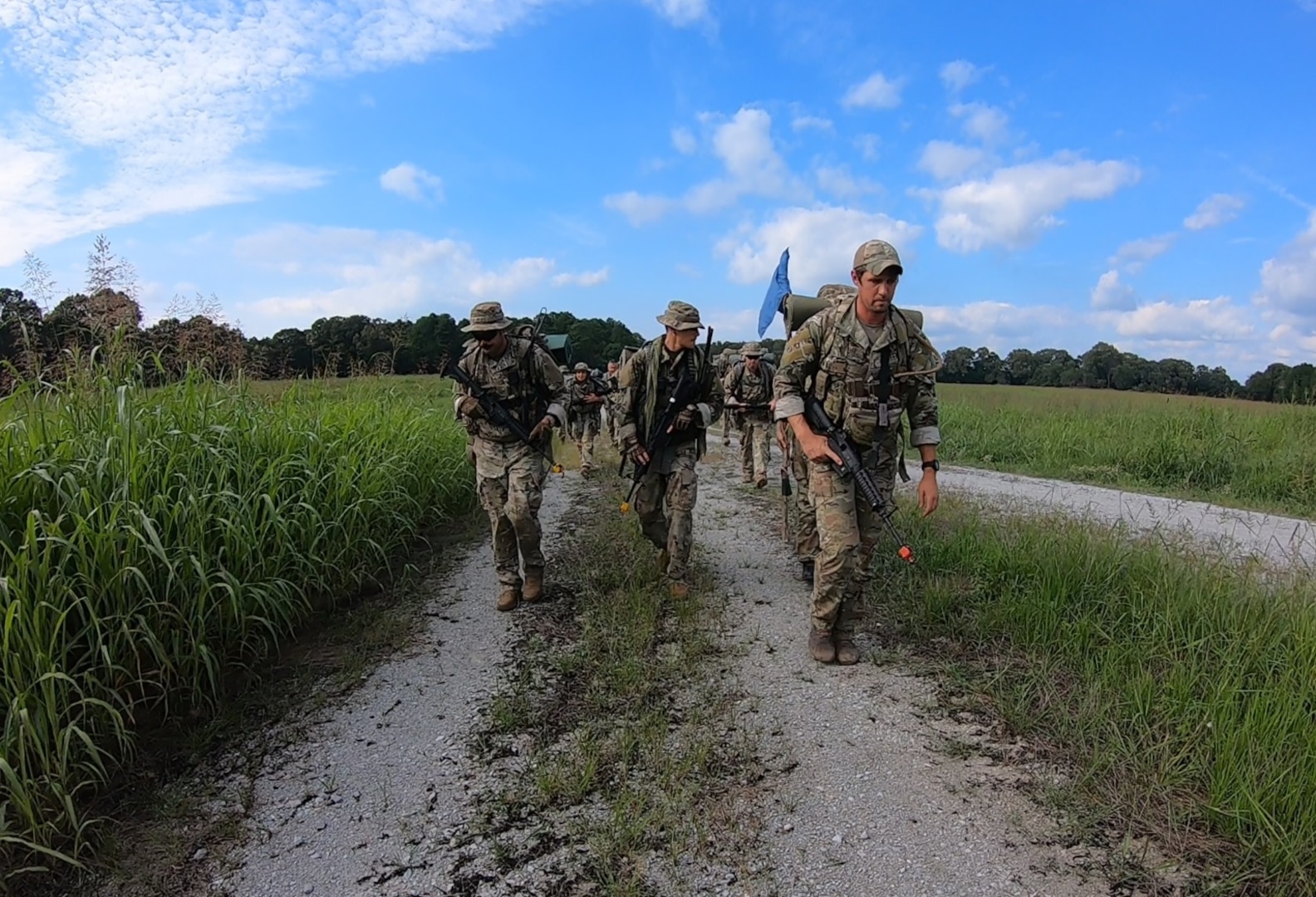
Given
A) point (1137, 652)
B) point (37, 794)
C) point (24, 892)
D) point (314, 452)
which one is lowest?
point (24, 892)

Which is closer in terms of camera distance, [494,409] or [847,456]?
[847,456]

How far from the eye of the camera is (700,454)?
5.13 m

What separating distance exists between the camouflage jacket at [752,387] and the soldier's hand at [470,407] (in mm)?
4949

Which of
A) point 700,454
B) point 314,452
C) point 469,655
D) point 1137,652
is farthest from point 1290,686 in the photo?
point 314,452

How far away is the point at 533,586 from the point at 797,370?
2297 mm

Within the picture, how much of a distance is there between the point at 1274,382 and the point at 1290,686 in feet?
61.3

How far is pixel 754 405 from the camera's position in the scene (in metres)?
9.38

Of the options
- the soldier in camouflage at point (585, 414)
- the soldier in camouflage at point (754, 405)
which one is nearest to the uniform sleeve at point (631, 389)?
the soldier in camouflage at point (754, 405)

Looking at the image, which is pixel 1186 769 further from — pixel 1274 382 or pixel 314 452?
pixel 1274 382

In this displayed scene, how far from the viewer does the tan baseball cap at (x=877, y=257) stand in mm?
3596

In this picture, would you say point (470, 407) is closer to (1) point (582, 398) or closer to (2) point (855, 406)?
(2) point (855, 406)

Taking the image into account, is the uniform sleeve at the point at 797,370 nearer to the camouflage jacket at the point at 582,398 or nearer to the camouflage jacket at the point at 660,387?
the camouflage jacket at the point at 660,387

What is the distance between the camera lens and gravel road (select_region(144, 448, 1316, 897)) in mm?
2291

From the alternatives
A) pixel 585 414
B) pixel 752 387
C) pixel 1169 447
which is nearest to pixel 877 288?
pixel 752 387
